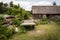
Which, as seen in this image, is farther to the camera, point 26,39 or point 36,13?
point 36,13

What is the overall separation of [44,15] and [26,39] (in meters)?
18.5

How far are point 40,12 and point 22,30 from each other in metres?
14.9

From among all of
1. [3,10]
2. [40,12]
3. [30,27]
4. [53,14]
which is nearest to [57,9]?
[53,14]

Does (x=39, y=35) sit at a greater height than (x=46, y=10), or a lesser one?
lesser

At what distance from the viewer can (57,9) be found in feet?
107

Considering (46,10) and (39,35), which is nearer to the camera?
(39,35)

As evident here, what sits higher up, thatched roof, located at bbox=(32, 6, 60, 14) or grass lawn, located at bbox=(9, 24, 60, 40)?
thatched roof, located at bbox=(32, 6, 60, 14)

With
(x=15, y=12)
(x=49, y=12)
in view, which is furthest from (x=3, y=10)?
(x=49, y=12)

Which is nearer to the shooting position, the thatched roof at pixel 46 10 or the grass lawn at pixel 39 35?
the grass lawn at pixel 39 35

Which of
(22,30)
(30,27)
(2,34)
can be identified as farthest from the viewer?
(30,27)

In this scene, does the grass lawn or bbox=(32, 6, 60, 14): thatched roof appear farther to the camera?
bbox=(32, 6, 60, 14): thatched roof

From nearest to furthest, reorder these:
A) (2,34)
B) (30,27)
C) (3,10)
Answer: (2,34), (30,27), (3,10)

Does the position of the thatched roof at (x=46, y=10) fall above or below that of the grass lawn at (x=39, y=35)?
above

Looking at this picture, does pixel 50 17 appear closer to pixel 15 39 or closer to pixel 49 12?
pixel 49 12
